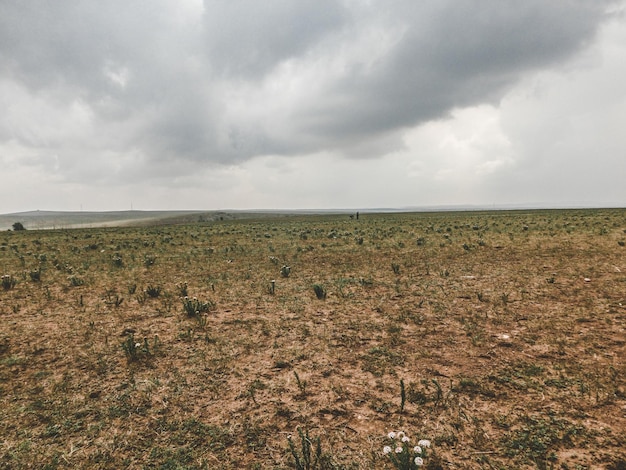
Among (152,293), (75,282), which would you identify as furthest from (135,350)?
(75,282)

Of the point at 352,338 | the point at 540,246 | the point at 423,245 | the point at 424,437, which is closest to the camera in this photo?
the point at 424,437

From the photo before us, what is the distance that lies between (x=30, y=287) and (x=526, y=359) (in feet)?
50.6

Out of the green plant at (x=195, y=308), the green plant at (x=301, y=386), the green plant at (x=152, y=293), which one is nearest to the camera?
the green plant at (x=301, y=386)

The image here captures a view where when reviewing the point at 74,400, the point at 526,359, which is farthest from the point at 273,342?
the point at 526,359

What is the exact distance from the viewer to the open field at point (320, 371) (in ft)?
12.4

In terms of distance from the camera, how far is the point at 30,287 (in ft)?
37.7

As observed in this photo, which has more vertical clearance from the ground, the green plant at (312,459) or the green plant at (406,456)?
the green plant at (406,456)

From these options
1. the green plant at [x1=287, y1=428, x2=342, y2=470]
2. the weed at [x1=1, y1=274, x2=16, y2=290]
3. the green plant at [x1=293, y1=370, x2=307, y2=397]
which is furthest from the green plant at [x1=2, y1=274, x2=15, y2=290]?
the green plant at [x1=287, y1=428, x2=342, y2=470]

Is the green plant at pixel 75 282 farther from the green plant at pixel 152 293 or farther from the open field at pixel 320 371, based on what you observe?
the green plant at pixel 152 293

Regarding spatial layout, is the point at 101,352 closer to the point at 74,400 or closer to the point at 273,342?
the point at 74,400

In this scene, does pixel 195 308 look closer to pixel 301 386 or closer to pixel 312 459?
pixel 301 386

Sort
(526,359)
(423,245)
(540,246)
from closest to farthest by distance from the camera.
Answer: (526,359) < (540,246) < (423,245)

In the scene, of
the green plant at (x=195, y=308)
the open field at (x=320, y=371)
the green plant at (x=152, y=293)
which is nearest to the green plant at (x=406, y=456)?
the open field at (x=320, y=371)

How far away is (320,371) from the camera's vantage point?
5.58 metres
